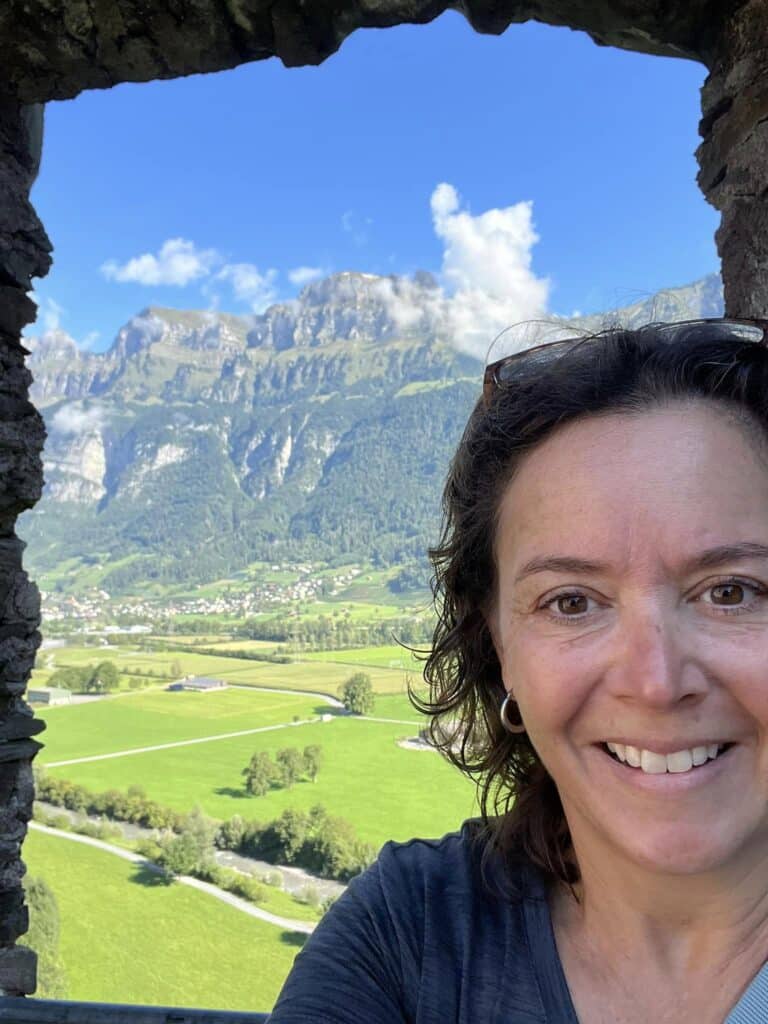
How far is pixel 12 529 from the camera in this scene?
2.61m

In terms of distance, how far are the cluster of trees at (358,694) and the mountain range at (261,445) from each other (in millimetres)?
4195

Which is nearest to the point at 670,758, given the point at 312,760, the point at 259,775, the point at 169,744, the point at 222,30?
the point at 222,30

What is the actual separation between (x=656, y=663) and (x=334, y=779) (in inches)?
563

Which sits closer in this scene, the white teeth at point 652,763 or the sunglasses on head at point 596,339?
the white teeth at point 652,763

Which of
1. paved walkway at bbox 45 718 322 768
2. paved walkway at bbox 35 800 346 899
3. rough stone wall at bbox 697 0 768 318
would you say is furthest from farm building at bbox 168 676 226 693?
rough stone wall at bbox 697 0 768 318

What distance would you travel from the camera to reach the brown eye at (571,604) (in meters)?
0.92

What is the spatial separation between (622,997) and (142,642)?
27529 millimetres

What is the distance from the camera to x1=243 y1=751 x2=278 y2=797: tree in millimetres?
14562

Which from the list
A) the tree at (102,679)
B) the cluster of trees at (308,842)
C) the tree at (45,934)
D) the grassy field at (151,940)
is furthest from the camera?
the tree at (102,679)

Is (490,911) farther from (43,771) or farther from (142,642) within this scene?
(142,642)

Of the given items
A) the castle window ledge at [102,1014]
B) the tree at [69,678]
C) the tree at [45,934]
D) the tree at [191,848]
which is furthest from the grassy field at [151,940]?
the castle window ledge at [102,1014]

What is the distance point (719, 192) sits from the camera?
2273 mm

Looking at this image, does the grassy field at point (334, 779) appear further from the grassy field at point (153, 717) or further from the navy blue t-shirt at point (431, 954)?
the navy blue t-shirt at point (431, 954)

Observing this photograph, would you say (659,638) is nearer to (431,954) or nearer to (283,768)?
(431,954)
